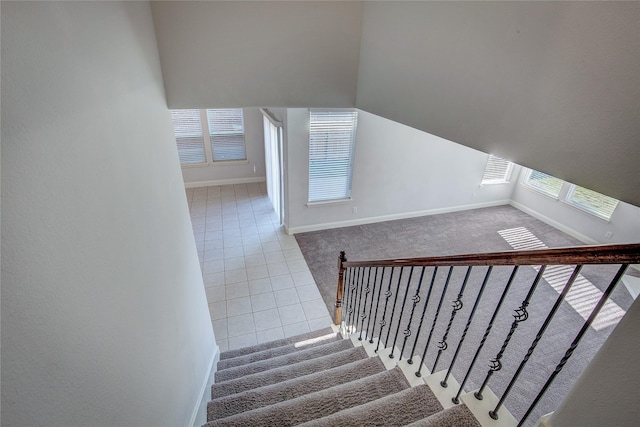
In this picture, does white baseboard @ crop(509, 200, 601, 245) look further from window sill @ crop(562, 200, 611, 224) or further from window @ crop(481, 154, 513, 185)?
window @ crop(481, 154, 513, 185)

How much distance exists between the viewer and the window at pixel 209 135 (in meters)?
6.48

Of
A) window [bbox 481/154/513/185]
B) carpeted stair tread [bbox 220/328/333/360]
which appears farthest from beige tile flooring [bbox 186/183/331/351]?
window [bbox 481/154/513/185]

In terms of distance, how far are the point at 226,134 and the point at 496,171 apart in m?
6.00

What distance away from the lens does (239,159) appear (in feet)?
23.8

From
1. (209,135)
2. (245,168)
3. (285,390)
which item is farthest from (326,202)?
(285,390)

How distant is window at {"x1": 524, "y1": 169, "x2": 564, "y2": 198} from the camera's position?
6.02 m

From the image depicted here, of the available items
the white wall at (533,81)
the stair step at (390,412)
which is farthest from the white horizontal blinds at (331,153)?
the stair step at (390,412)

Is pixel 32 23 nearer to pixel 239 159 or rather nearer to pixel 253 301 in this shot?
pixel 253 301

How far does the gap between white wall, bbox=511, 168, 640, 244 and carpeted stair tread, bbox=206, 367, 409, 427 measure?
5493 millimetres

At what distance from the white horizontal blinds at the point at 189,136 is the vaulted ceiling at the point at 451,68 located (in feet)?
15.7

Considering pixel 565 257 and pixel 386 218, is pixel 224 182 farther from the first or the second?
pixel 565 257

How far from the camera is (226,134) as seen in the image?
6887 mm

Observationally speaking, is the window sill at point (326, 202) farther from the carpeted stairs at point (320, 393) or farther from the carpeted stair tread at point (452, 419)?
the carpeted stair tread at point (452, 419)

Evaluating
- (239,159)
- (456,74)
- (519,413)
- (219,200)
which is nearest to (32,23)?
(456,74)
